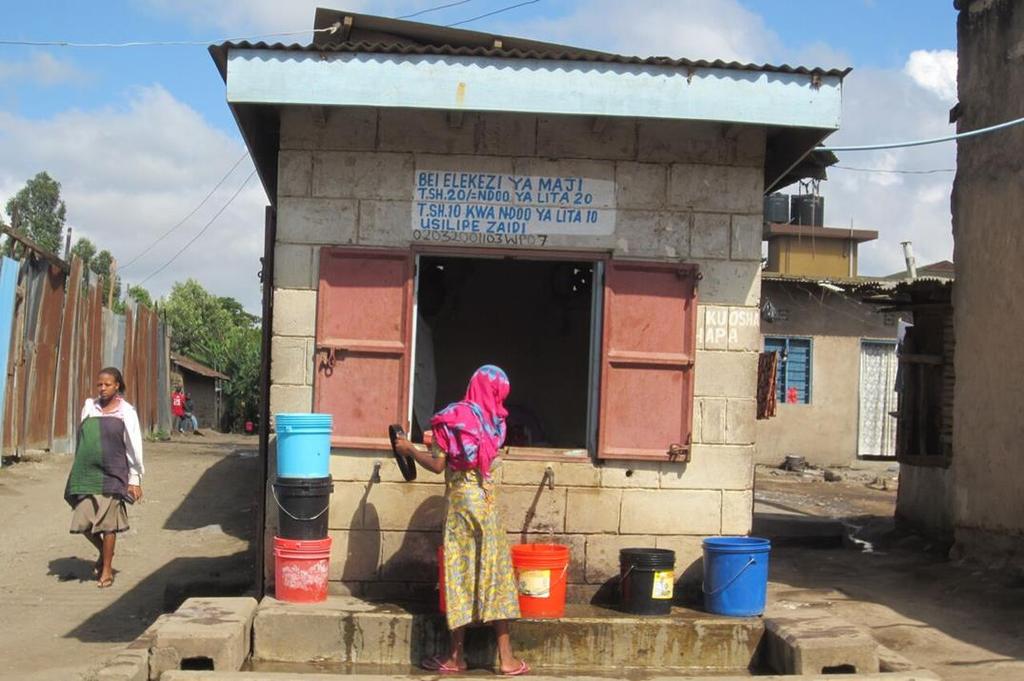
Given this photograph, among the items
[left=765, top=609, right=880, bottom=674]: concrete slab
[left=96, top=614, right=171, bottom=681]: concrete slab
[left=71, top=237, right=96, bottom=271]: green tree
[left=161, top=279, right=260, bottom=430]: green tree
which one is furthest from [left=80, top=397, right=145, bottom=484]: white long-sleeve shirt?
[left=71, top=237, right=96, bottom=271]: green tree

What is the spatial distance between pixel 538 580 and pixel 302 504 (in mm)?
1465

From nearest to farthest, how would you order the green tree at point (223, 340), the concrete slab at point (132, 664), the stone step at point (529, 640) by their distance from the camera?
the concrete slab at point (132, 664) → the stone step at point (529, 640) → the green tree at point (223, 340)

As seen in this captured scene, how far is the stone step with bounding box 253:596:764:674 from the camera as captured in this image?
22.3ft

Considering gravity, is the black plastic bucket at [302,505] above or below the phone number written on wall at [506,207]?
below

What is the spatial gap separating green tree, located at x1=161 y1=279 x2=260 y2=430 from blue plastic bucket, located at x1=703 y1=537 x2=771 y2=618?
2100 centimetres

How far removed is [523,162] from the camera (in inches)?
299

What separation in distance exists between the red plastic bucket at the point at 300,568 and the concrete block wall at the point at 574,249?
378 mm

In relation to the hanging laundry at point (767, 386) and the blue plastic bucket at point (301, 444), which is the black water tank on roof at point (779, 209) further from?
the blue plastic bucket at point (301, 444)

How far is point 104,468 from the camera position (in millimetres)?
9297

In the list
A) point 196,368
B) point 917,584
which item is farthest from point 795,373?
point 196,368

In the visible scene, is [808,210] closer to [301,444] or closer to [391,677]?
[301,444]

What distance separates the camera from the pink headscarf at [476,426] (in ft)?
21.4

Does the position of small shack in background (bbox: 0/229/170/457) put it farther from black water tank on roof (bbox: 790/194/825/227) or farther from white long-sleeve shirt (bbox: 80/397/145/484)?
black water tank on roof (bbox: 790/194/825/227)

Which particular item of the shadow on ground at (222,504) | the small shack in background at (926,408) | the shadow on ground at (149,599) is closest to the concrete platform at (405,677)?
the shadow on ground at (149,599)
